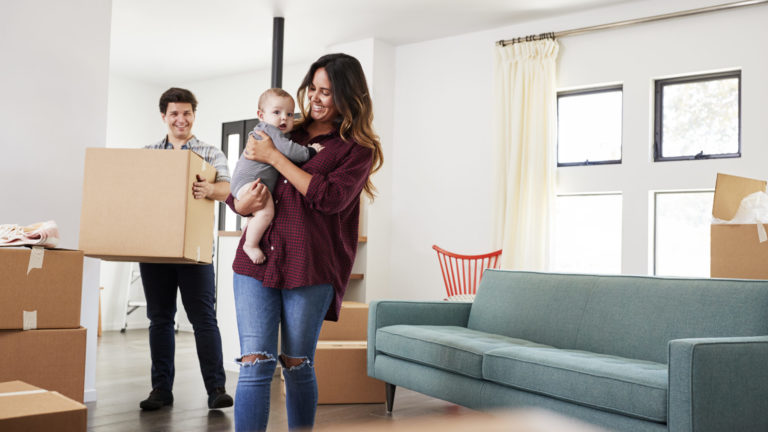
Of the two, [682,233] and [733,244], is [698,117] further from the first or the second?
[733,244]

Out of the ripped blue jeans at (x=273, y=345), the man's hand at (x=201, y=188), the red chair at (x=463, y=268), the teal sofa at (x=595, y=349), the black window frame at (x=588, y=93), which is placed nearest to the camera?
the ripped blue jeans at (x=273, y=345)

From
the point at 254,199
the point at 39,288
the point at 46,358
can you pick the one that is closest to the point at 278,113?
the point at 254,199

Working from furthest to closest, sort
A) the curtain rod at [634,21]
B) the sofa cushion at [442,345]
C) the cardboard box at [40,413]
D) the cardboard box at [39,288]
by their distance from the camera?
the curtain rod at [634,21] < the sofa cushion at [442,345] < the cardboard box at [39,288] < the cardboard box at [40,413]

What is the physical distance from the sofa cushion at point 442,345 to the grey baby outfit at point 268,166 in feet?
4.19

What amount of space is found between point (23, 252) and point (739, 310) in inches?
95.1

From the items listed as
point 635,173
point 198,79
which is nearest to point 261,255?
point 635,173

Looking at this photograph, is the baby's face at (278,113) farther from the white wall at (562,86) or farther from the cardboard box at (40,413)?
the white wall at (562,86)

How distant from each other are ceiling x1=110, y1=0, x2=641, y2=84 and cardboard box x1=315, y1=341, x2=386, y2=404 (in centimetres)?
266

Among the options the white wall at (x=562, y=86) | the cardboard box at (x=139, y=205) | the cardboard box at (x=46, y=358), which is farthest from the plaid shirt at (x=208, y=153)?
the white wall at (x=562, y=86)

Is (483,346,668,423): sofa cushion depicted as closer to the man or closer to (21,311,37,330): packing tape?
the man

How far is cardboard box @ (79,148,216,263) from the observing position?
2.51 meters

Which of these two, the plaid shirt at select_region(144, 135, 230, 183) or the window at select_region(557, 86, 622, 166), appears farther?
the window at select_region(557, 86, 622, 166)

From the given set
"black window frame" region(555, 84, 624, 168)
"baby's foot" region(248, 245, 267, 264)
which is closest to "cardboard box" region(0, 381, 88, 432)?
"baby's foot" region(248, 245, 267, 264)

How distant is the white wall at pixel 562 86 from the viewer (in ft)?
14.2
